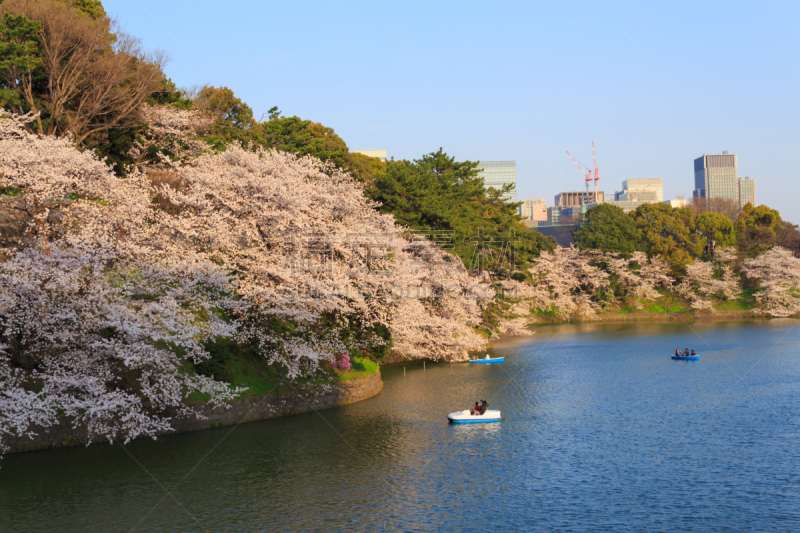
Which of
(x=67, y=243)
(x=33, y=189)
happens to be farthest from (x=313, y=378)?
(x=33, y=189)

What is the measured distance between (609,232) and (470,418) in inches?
2750

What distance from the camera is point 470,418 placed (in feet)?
99.7

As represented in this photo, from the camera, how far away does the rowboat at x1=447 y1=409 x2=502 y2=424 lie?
30344 millimetres

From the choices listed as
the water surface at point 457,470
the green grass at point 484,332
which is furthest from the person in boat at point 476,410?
the green grass at point 484,332

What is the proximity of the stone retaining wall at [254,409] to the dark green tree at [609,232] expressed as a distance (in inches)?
2478

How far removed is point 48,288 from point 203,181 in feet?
34.7

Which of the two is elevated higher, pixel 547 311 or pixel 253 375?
pixel 253 375

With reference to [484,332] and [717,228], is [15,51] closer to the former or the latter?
[484,332]

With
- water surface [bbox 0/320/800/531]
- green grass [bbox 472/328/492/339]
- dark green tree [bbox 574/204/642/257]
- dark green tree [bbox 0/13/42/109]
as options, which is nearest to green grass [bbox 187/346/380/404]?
water surface [bbox 0/320/800/531]

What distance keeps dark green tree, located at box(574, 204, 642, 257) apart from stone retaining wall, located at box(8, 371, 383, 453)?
62952 mm

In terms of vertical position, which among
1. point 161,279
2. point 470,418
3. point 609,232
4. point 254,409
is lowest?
point 470,418

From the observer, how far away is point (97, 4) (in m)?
47.4

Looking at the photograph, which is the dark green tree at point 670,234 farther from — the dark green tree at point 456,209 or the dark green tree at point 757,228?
the dark green tree at point 456,209

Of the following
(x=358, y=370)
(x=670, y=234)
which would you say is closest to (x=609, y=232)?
(x=670, y=234)
